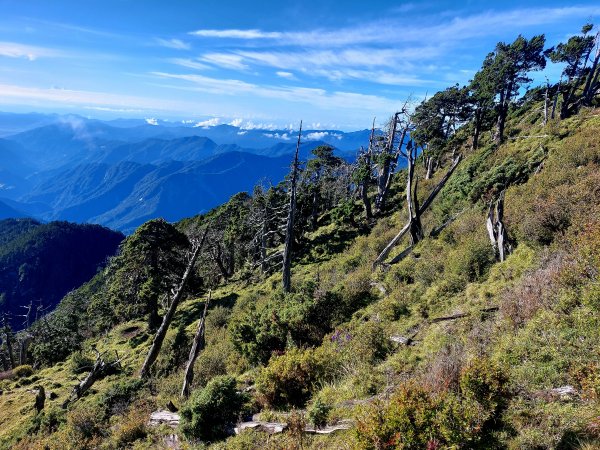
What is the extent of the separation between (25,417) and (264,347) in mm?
16958

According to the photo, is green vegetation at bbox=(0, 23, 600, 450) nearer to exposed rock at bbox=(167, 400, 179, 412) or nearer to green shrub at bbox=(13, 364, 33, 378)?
exposed rock at bbox=(167, 400, 179, 412)

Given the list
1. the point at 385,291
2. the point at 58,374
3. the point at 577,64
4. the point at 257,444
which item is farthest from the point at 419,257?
the point at 577,64

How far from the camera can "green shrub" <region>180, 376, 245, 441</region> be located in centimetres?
857

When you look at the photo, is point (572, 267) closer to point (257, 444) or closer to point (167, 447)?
point (257, 444)

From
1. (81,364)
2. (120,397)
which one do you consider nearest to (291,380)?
(120,397)

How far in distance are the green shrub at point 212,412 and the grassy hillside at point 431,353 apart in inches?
1.4

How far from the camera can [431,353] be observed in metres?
8.07

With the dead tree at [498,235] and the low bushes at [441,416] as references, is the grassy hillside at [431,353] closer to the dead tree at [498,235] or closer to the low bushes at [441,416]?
the low bushes at [441,416]

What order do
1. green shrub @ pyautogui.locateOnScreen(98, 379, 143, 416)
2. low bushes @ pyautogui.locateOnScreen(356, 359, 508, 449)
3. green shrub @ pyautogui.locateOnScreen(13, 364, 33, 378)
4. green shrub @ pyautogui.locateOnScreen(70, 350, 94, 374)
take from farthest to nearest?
green shrub @ pyautogui.locateOnScreen(13, 364, 33, 378)
green shrub @ pyautogui.locateOnScreen(70, 350, 94, 374)
green shrub @ pyautogui.locateOnScreen(98, 379, 143, 416)
low bushes @ pyautogui.locateOnScreen(356, 359, 508, 449)

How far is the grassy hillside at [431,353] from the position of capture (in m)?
5.04

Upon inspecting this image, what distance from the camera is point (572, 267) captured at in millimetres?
7348

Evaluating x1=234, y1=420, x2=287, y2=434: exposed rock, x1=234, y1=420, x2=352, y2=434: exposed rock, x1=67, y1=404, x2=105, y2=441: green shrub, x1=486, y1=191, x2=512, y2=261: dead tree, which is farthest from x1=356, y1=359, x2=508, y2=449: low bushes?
x1=67, y1=404, x2=105, y2=441: green shrub

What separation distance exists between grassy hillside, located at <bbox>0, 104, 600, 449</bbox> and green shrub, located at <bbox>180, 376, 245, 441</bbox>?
0.04 metres

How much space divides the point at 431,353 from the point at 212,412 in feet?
18.4
